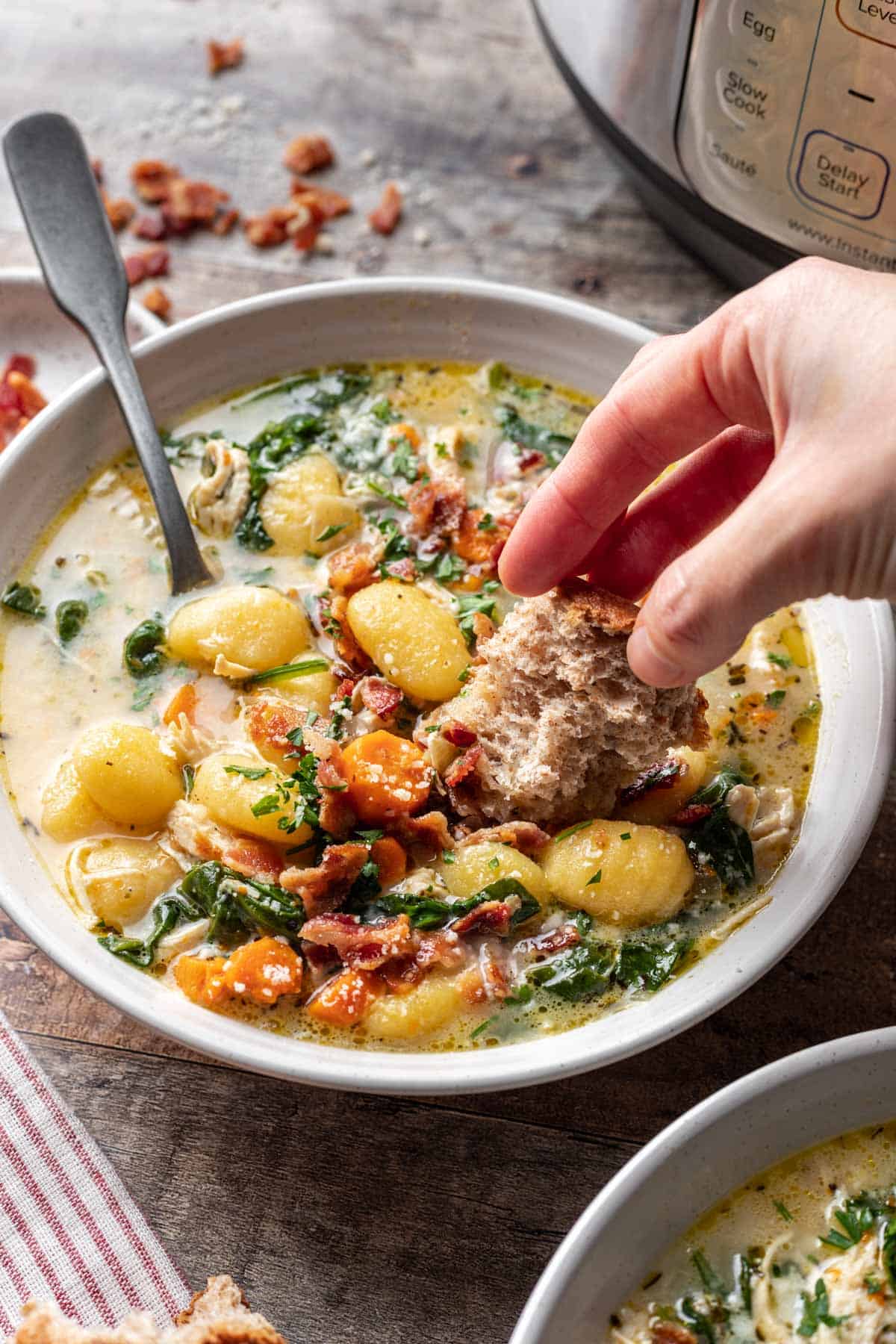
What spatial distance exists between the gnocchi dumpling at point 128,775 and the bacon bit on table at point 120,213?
5.27 ft

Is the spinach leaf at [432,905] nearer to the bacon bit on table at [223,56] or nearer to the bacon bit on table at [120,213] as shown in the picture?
the bacon bit on table at [120,213]

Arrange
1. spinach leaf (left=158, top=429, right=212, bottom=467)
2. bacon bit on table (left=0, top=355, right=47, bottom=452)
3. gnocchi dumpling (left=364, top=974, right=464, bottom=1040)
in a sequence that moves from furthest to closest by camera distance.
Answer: bacon bit on table (left=0, top=355, right=47, bottom=452) < spinach leaf (left=158, top=429, right=212, bottom=467) < gnocchi dumpling (left=364, top=974, right=464, bottom=1040)

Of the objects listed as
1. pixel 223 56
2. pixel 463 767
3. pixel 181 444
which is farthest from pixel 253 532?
pixel 223 56

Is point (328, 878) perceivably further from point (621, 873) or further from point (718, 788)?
point (718, 788)

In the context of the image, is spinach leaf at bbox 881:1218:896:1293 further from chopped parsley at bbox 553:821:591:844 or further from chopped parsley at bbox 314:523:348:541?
chopped parsley at bbox 314:523:348:541

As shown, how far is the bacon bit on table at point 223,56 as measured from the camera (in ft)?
11.2

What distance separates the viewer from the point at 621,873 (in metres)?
2.01

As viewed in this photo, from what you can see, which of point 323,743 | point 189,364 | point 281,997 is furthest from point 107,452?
point 281,997

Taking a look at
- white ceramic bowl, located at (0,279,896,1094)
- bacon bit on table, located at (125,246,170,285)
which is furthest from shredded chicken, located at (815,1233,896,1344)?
bacon bit on table, located at (125,246,170,285)

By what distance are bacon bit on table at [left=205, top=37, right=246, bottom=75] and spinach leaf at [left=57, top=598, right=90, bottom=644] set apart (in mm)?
1803

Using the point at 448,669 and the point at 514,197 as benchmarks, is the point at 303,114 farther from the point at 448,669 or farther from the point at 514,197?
the point at 448,669

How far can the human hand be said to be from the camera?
1.51 m

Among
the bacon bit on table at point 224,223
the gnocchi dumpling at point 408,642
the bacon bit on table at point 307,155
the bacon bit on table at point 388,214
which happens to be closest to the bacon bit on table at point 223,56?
the bacon bit on table at point 307,155

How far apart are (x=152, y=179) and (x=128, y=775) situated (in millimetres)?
1835
